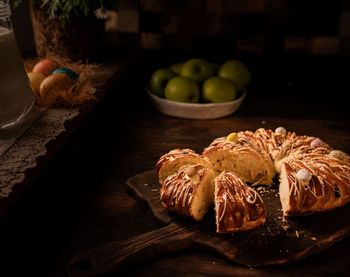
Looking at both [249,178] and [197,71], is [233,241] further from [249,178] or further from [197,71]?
[197,71]

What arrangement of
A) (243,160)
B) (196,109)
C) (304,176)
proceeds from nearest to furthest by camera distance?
1. (304,176)
2. (243,160)
3. (196,109)

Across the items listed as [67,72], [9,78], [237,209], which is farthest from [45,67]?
[237,209]

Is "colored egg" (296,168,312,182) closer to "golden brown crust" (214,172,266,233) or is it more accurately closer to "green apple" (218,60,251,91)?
"golden brown crust" (214,172,266,233)

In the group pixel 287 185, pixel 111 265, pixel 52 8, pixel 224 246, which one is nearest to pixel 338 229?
pixel 287 185

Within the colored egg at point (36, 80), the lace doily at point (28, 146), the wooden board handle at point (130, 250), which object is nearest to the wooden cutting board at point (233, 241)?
the wooden board handle at point (130, 250)

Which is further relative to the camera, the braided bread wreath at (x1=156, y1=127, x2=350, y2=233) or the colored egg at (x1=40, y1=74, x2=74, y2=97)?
the colored egg at (x1=40, y1=74, x2=74, y2=97)

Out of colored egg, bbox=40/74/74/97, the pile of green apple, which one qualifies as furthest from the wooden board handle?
the pile of green apple

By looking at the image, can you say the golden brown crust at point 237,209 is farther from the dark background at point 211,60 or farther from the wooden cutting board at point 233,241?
the dark background at point 211,60

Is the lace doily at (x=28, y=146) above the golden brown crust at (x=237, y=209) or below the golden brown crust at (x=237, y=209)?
above
